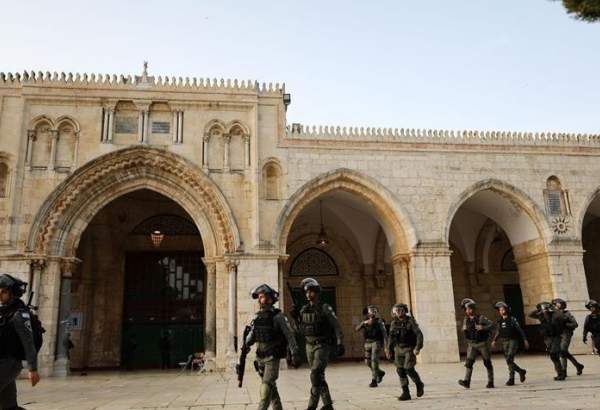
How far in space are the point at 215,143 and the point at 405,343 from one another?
8639mm

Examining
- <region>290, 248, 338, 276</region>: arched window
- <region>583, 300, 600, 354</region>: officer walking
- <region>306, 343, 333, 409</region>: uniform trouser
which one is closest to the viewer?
<region>306, 343, 333, 409</region>: uniform trouser

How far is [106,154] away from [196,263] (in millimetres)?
5420

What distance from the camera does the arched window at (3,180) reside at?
12.8m

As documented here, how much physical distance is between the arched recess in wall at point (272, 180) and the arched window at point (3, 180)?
6632 millimetres

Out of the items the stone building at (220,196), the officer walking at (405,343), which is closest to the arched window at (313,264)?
the stone building at (220,196)

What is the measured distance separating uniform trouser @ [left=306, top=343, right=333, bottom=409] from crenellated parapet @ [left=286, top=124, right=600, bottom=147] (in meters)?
9.18

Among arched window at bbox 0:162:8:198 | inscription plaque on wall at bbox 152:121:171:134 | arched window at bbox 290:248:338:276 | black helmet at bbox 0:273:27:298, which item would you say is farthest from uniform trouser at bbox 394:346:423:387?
arched window at bbox 290:248:338:276

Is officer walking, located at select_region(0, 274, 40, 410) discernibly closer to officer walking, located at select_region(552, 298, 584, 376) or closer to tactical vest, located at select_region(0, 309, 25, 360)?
tactical vest, located at select_region(0, 309, 25, 360)

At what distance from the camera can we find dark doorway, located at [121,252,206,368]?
16.3 m

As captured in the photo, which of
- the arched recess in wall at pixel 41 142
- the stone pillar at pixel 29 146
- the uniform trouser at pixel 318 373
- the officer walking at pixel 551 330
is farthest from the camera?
the arched recess in wall at pixel 41 142

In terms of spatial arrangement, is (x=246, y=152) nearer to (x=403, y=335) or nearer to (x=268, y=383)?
(x=403, y=335)

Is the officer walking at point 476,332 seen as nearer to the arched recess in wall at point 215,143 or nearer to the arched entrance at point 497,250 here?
the arched entrance at point 497,250

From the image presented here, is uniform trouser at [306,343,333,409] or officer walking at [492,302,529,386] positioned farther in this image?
officer walking at [492,302,529,386]

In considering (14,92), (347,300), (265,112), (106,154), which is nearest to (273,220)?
(265,112)
